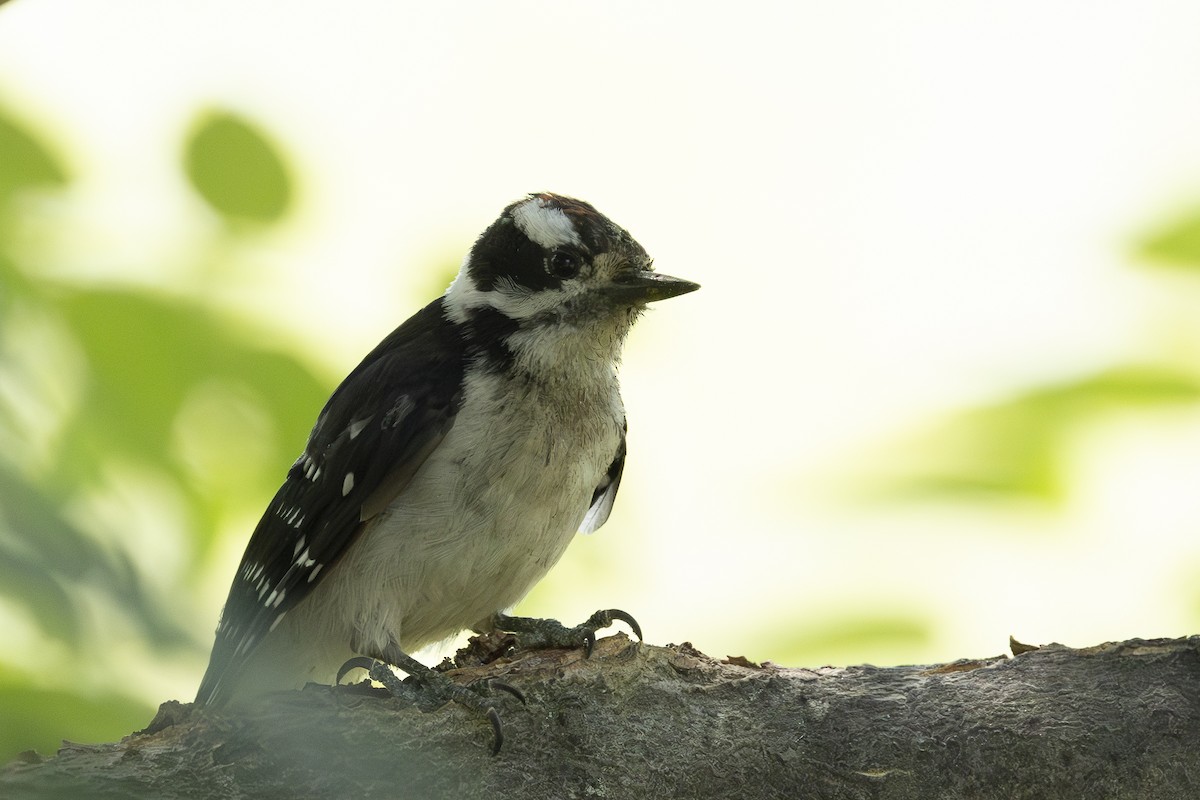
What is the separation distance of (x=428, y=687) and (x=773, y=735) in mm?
921

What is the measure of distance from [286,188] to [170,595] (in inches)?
34.8

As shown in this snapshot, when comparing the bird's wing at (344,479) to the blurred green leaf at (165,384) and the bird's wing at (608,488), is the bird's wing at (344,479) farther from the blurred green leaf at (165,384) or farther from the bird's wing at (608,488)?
the blurred green leaf at (165,384)

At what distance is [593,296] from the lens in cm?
349

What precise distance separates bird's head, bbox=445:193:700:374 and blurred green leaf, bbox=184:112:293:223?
5.77ft

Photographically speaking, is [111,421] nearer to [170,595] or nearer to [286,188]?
[170,595]

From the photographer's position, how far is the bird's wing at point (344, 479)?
3.32 m

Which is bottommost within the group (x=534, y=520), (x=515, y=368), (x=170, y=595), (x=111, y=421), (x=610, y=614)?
(x=170, y=595)

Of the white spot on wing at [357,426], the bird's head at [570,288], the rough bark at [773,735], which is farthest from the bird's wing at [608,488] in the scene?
the rough bark at [773,735]

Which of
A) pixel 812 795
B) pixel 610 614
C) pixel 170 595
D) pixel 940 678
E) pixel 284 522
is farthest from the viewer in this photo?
pixel 284 522

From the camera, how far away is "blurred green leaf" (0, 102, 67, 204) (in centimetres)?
132

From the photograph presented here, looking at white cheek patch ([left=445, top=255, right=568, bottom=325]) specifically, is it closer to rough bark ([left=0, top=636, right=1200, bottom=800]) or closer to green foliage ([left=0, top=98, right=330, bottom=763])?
rough bark ([left=0, top=636, right=1200, bottom=800])

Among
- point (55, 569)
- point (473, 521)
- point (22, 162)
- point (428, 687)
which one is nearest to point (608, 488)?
point (473, 521)

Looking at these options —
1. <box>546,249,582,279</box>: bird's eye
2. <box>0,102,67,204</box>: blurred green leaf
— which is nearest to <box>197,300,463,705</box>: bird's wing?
<box>546,249,582,279</box>: bird's eye

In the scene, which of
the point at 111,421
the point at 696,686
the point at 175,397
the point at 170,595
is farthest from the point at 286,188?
the point at 696,686
